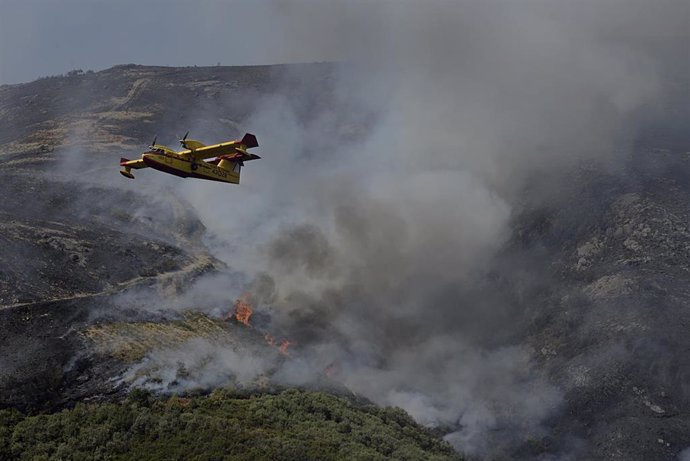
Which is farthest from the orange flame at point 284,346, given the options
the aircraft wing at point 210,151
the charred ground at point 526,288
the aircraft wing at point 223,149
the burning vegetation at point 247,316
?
the aircraft wing at point 210,151

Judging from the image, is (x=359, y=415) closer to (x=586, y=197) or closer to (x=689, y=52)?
(x=586, y=197)

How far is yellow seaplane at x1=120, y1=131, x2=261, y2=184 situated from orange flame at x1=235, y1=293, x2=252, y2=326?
39.3 ft

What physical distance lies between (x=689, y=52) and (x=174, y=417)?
10077cm

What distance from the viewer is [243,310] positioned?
171ft

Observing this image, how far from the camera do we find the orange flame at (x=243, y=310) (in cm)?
5116

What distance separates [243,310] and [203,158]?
14.5 m

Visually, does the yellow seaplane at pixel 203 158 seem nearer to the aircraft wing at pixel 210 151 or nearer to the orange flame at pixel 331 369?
the aircraft wing at pixel 210 151

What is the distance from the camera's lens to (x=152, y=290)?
161 feet

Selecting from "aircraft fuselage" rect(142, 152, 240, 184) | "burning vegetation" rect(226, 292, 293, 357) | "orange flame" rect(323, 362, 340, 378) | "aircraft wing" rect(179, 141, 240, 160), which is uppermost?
"aircraft wing" rect(179, 141, 240, 160)

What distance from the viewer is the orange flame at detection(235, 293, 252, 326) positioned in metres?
51.2

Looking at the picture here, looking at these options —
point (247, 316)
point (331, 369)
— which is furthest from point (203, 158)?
point (331, 369)

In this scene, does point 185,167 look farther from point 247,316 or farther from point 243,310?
point 247,316

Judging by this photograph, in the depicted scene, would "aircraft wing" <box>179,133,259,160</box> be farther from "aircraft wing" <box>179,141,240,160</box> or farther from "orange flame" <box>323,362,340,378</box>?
"orange flame" <box>323,362,340,378</box>

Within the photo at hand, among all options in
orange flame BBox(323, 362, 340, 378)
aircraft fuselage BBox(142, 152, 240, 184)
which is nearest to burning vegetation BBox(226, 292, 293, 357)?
orange flame BBox(323, 362, 340, 378)
